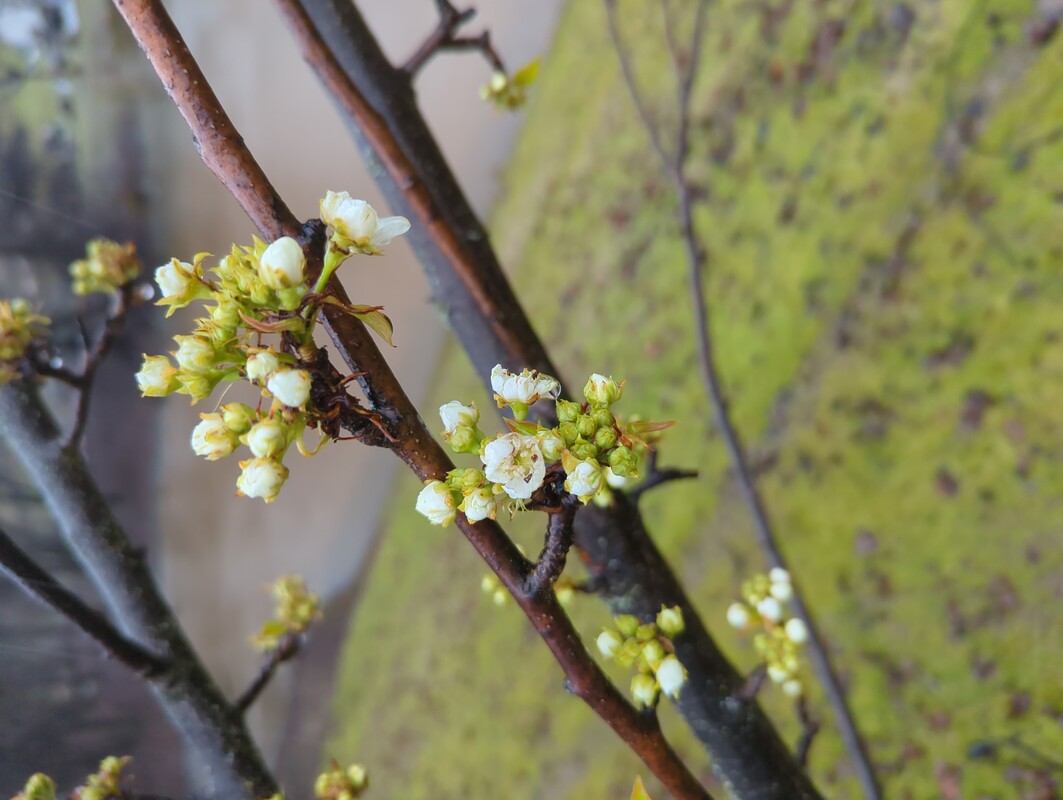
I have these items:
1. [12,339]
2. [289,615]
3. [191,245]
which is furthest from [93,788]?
[191,245]

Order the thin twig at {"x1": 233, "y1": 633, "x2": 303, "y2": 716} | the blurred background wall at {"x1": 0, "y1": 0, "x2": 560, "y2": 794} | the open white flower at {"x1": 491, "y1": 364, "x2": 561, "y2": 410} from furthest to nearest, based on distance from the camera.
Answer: the blurred background wall at {"x1": 0, "y1": 0, "x2": 560, "y2": 794} → the thin twig at {"x1": 233, "y1": 633, "x2": 303, "y2": 716} → the open white flower at {"x1": 491, "y1": 364, "x2": 561, "y2": 410}

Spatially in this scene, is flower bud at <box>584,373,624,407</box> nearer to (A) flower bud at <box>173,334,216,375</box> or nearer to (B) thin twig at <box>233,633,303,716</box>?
(A) flower bud at <box>173,334,216,375</box>

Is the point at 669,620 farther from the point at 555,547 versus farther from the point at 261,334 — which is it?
the point at 261,334

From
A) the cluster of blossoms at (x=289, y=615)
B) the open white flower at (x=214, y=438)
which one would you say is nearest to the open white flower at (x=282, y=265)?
the open white flower at (x=214, y=438)

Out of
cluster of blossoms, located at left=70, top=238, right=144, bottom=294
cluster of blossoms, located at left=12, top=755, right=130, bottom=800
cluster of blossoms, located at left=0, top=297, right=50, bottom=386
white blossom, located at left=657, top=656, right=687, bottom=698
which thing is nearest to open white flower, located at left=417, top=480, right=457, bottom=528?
white blossom, located at left=657, top=656, right=687, bottom=698

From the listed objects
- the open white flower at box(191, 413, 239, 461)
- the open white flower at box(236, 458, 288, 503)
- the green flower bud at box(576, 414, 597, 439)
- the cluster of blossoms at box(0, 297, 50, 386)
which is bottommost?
the open white flower at box(236, 458, 288, 503)

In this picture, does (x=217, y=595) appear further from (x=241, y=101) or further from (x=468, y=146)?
(x=468, y=146)
